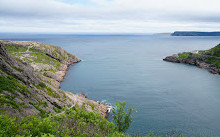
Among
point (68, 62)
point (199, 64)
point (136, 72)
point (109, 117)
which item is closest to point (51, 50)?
point (68, 62)

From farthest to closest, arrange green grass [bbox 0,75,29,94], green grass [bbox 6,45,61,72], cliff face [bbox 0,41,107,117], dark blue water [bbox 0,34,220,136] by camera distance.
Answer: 1. green grass [bbox 6,45,61,72]
2. dark blue water [bbox 0,34,220,136]
3. green grass [bbox 0,75,29,94]
4. cliff face [bbox 0,41,107,117]

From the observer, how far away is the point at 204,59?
497ft

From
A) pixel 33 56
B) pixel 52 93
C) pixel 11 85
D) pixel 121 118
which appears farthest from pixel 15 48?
pixel 121 118

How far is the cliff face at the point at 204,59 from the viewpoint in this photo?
135363 millimetres

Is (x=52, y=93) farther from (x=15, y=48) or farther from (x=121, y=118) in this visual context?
(x=15, y=48)

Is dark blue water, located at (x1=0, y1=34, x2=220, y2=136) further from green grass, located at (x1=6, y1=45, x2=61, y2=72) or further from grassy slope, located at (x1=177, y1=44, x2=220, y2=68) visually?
grassy slope, located at (x1=177, y1=44, x2=220, y2=68)

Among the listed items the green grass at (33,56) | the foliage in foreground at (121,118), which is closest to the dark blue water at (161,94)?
the foliage in foreground at (121,118)

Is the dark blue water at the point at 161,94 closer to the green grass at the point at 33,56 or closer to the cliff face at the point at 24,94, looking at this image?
the cliff face at the point at 24,94

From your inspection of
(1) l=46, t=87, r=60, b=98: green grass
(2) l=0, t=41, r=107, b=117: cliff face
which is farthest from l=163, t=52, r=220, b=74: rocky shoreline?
(1) l=46, t=87, r=60, b=98: green grass

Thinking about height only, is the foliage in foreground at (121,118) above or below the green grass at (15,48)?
below

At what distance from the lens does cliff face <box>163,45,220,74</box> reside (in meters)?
135

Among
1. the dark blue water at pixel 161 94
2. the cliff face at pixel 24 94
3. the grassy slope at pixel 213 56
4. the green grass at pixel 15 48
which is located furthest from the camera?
the grassy slope at pixel 213 56

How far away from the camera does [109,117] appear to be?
61.2 meters

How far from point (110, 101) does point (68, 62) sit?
8783cm
